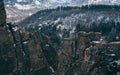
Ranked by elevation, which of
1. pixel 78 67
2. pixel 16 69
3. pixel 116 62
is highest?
pixel 116 62

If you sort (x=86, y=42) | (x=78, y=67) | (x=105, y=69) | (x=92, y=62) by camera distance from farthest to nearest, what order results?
(x=86, y=42)
(x=78, y=67)
(x=92, y=62)
(x=105, y=69)

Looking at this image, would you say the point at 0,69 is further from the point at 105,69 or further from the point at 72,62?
the point at 105,69

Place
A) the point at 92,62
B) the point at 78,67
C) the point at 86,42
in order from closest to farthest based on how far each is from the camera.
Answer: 1. the point at 92,62
2. the point at 78,67
3. the point at 86,42

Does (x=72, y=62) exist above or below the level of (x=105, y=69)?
below

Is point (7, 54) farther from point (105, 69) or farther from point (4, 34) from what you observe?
point (105, 69)

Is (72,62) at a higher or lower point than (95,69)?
lower

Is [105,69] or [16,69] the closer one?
[105,69]

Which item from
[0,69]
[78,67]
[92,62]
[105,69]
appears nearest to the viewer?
[105,69]

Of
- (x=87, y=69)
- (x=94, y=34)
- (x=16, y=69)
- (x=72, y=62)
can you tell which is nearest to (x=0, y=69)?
(x=16, y=69)

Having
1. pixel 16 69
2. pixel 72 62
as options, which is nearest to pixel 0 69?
pixel 16 69
